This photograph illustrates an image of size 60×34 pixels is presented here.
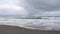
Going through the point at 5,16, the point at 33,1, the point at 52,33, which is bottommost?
the point at 52,33

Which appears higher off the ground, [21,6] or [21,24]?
[21,6]

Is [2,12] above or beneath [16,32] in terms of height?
above

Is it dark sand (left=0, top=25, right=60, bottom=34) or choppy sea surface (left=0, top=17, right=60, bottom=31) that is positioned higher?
choppy sea surface (left=0, top=17, right=60, bottom=31)

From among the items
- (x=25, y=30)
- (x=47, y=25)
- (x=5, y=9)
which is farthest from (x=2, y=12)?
(x=47, y=25)

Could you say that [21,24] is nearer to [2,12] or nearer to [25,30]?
[25,30]

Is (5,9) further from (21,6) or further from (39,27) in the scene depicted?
(39,27)

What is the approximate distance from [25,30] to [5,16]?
0.21m

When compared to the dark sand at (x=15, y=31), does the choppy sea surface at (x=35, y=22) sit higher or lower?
higher

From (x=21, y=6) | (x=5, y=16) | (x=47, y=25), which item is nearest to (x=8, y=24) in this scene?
(x=5, y=16)

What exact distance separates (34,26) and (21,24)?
111 millimetres

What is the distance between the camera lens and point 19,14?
0.75 meters

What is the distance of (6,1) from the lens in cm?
74

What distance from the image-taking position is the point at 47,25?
2.39ft

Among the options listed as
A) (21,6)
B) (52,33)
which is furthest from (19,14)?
(52,33)
